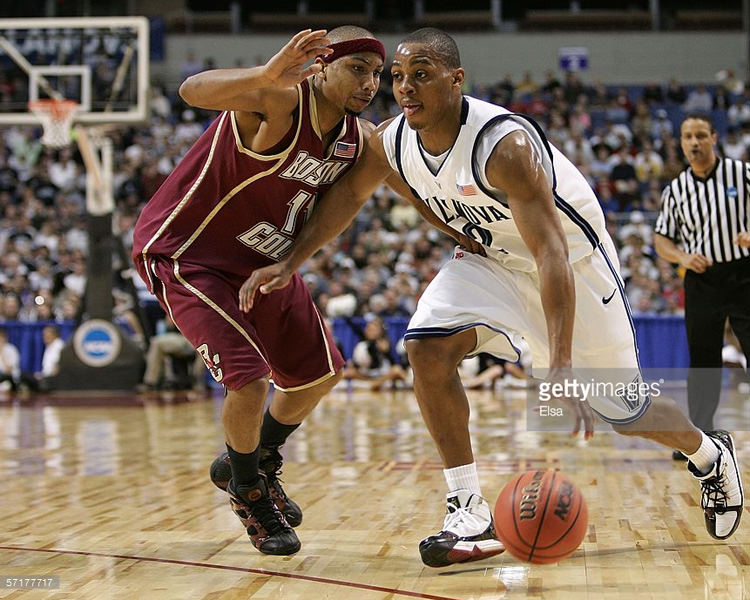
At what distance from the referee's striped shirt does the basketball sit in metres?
3.04

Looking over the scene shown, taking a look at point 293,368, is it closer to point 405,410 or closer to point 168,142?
point 405,410

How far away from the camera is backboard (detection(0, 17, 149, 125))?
13.1 meters

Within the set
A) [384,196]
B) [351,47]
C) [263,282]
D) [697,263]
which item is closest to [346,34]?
[351,47]

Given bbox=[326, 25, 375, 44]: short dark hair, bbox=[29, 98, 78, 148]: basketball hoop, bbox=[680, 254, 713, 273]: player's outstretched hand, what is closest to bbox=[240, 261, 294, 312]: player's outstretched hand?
bbox=[326, 25, 375, 44]: short dark hair

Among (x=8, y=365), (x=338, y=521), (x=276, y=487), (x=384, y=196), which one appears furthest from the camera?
(x=384, y=196)

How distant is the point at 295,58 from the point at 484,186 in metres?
0.81

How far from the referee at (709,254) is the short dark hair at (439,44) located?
273cm

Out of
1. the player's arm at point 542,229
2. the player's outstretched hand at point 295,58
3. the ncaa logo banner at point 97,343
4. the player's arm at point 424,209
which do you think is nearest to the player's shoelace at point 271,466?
the player's arm at point 424,209

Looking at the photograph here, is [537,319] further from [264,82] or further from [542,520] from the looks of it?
[264,82]

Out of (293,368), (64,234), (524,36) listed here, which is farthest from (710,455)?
(524,36)

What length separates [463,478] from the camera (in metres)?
3.79

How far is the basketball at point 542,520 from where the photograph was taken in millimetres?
3385

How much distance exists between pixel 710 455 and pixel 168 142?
17.5m

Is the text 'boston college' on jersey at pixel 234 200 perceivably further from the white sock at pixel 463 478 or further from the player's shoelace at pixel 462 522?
the player's shoelace at pixel 462 522
